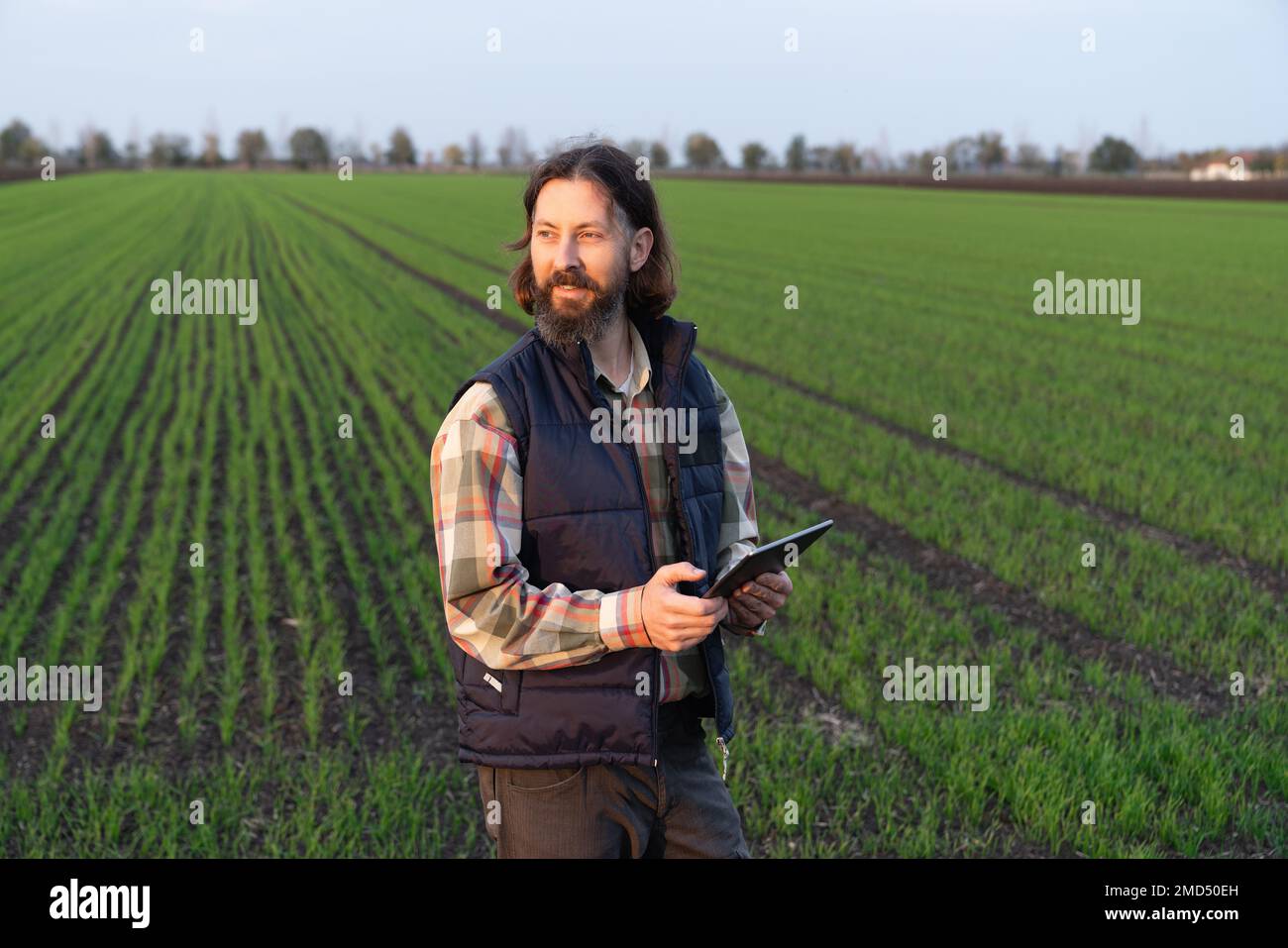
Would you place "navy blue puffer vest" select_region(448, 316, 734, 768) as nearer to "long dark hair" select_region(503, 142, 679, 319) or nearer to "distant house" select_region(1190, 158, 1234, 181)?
"long dark hair" select_region(503, 142, 679, 319)

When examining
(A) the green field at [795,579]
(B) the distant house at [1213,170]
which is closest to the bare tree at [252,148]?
(B) the distant house at [1213,170]

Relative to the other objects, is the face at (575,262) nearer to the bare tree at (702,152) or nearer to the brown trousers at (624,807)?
the brown trousers at (624,807)

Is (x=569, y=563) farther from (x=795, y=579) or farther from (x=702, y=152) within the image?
(x=702, y=152)

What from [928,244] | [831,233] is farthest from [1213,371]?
[831,233]

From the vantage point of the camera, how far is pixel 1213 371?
15578mm

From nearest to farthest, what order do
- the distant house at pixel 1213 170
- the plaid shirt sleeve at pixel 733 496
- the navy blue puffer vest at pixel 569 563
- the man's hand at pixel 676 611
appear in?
the man's hand at pixel 676 611
the navy blue puffer vest at pixel 569 563
the plaid shirt sleeve at pixel 733 496
the distant house at pixel 1213 170

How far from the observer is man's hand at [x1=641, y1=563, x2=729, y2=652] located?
7.65ft

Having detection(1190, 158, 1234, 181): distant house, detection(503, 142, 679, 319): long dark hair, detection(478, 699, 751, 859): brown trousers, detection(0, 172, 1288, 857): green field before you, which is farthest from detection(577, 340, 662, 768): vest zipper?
detection(1190, 158, 1234, 181): distant house

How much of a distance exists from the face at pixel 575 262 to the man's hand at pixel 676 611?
60 cm

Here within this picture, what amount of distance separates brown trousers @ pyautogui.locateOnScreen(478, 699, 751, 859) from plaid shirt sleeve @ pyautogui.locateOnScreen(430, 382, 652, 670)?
0.32 m

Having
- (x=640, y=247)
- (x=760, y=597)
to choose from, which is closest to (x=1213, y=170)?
(x=640, y=247)

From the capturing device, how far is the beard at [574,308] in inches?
100
